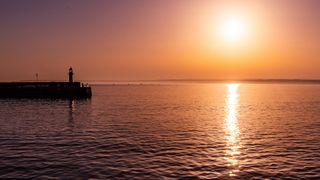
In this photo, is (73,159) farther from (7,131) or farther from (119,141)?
(7,131)

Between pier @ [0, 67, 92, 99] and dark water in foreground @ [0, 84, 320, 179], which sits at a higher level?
pier @ [0, 67, 92, 99]

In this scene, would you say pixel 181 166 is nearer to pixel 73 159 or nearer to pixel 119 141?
pixel 73 159

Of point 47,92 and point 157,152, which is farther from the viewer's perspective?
point 47,92

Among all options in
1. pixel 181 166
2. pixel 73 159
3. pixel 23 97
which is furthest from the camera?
pixel 23 97

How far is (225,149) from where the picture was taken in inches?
1037

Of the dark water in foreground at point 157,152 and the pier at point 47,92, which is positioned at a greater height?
the pier at point 47,92

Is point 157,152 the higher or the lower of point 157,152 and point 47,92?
the lower

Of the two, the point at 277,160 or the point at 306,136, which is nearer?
the point at 277,160

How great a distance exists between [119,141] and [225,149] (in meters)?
9.28

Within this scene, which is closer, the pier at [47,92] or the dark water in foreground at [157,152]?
the dark water in foreground at [157,152]

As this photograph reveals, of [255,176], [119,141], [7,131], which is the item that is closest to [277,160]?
[255,176]

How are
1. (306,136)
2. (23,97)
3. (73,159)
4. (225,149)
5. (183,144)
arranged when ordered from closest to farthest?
1. (73,159)
2. (225,149)
3. (183,144)
4. (306,136)
5. (23,97)

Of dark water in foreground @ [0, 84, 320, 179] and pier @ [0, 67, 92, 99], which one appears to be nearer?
dark water in foreground @ [0, 84, 320, 179]

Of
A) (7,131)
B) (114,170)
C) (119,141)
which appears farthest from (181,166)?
(7,131)
